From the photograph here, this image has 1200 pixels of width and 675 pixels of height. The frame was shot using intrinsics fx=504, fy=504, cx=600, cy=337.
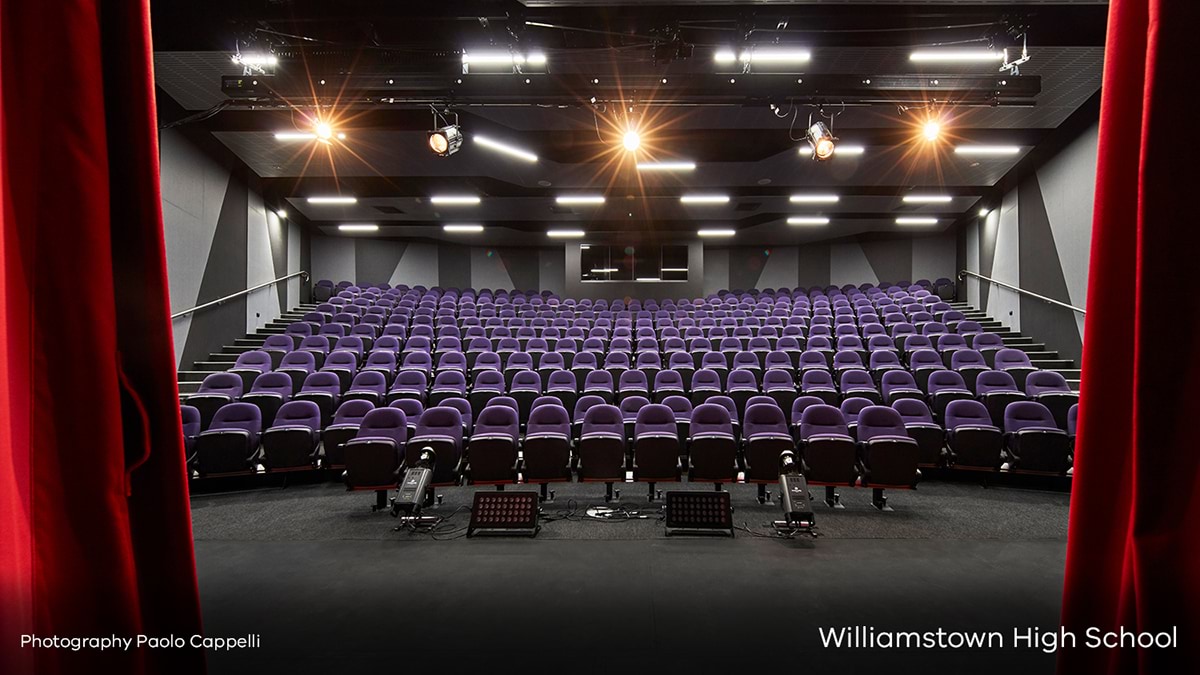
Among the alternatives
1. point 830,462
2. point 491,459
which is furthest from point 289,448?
point 830,462

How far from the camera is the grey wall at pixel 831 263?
13.9 meters

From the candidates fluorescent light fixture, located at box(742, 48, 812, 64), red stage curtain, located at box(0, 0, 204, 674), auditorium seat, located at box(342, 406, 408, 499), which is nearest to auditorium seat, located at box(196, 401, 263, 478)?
auditorium seat, located at box(342, 406, 408, 499)

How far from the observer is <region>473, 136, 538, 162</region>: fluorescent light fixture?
787 centimetres

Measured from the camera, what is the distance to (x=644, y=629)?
2488mm

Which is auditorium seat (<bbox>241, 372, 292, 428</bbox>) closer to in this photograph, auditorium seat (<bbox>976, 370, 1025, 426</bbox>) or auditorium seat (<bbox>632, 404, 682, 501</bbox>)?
auditorium seat (<bbox>632, 404, 682, 501</bbox>)

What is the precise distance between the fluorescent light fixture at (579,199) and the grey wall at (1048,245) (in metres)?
8.12

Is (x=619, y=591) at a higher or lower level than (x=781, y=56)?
lower

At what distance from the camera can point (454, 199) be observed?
37.0 feet

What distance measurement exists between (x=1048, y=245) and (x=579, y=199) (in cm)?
878

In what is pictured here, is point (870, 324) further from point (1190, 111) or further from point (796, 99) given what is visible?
point (1190, 111)

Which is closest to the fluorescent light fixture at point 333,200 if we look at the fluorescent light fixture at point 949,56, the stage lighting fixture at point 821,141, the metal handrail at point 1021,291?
the stage lighting fixture at point 821,141

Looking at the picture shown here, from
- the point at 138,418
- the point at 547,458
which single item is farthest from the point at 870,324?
the point at 138,418

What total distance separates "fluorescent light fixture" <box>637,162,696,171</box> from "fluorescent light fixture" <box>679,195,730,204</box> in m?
1.44

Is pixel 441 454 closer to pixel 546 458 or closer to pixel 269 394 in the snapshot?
pixel 546 458
